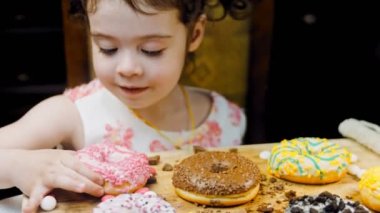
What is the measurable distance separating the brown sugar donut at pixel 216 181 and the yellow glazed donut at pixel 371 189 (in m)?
0.24

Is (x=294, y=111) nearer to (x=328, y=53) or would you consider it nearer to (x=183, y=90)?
(x=328, y=53)

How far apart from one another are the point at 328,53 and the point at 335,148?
100cm

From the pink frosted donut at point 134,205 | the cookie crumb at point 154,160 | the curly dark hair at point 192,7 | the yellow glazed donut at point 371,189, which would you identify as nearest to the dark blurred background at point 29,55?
the curly dark hair at point 192,7

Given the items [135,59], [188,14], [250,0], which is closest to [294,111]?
[250,0]

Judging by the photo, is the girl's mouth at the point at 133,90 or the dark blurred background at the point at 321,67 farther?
the dark blurred background at the point at 321,67

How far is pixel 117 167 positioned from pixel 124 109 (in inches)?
21.2

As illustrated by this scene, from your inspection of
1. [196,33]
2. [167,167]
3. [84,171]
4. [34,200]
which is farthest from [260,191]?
[196,33]

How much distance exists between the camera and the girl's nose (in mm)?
1528

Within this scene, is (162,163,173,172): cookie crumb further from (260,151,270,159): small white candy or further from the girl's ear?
the girl's ear

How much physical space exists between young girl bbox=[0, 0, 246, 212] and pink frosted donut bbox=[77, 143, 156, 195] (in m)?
0.03

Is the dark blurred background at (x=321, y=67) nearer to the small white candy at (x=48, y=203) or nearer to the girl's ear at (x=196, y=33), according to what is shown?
the girl's ear at (x=196, y=33)

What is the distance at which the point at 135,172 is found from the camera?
136 cm

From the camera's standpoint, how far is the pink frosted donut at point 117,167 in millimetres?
1333

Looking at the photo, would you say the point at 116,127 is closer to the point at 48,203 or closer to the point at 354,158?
the point at 48,203
